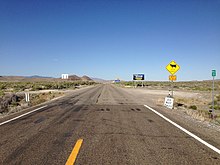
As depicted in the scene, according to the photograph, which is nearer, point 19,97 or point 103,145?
point 103,145

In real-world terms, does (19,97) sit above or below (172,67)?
below

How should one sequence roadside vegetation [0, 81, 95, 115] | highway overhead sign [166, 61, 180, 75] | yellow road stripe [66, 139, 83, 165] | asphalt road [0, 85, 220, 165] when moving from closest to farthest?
1. yellow road stripe [66, 139, 83, 165]
2. asphalt road [0, 85, 220, 165]
3. roadside vegetation [0, 81, 95, 115]
4. highway overhead sign [166, 61, 180, 75]

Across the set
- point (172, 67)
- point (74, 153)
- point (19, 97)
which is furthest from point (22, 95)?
point (74, 153)

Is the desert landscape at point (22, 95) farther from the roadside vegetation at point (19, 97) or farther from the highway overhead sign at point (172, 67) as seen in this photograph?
the highway overhead sign at point (172, 67)

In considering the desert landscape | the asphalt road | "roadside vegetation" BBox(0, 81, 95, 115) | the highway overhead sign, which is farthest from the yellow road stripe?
the highway overhead sign

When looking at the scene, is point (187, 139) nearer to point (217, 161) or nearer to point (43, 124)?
point (217, 161)

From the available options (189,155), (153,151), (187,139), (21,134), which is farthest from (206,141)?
(21,134)

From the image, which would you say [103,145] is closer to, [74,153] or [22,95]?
[74,153]

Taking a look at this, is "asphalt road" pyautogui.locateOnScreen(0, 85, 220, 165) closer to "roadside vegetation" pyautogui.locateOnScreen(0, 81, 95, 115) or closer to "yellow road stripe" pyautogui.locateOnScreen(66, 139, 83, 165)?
"yellow road stripe" pyautogui.locateOnScreen(66, 139, 83, 165)

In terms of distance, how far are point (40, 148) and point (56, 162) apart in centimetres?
105

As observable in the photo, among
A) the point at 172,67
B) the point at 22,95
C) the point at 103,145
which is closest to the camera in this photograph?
the point at 103,145

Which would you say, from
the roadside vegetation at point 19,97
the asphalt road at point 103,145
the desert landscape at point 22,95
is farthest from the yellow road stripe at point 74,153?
the roadside vegetation at point 19,97

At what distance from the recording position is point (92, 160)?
13.0ft

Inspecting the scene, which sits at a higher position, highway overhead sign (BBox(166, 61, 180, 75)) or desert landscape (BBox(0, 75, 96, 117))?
highway overhead sign (BBox(166, 61, 180, 75))
